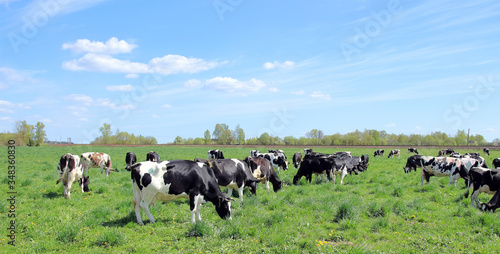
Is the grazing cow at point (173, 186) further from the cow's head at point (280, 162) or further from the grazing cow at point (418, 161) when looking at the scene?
the cow's head at point (280, 162)

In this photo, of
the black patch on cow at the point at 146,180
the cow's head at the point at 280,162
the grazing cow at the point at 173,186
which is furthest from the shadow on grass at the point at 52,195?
the cow's head at the point at 280,162

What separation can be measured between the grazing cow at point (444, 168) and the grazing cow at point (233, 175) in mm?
10278

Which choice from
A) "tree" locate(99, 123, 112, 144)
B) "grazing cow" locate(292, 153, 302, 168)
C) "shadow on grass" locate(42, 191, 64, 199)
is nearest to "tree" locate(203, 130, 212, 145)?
"tree" locate(99, 123, 112, 144)

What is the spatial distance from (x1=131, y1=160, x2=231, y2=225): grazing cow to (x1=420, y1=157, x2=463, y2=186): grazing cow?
1268cm

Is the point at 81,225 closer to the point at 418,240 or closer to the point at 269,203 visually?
the point at 269,203

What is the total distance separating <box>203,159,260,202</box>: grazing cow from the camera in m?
11.5

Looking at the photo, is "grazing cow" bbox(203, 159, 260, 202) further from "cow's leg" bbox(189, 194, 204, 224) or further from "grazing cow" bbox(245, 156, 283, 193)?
"cow's leg" bbox(189, 194, 204, 224)

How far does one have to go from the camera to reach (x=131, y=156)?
23500 millimetres

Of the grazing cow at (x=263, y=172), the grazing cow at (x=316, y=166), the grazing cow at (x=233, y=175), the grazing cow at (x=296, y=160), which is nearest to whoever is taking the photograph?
the grazing cow at (x=233, y=175)

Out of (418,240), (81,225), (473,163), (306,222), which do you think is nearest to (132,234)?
(81,225)

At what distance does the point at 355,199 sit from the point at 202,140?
115310 millimetres

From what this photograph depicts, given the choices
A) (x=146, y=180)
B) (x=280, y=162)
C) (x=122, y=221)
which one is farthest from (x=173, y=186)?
(x=280, y=162)

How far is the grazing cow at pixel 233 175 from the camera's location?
37.7 feet

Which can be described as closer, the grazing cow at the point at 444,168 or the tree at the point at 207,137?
the grazing cow at the point at 444,168
